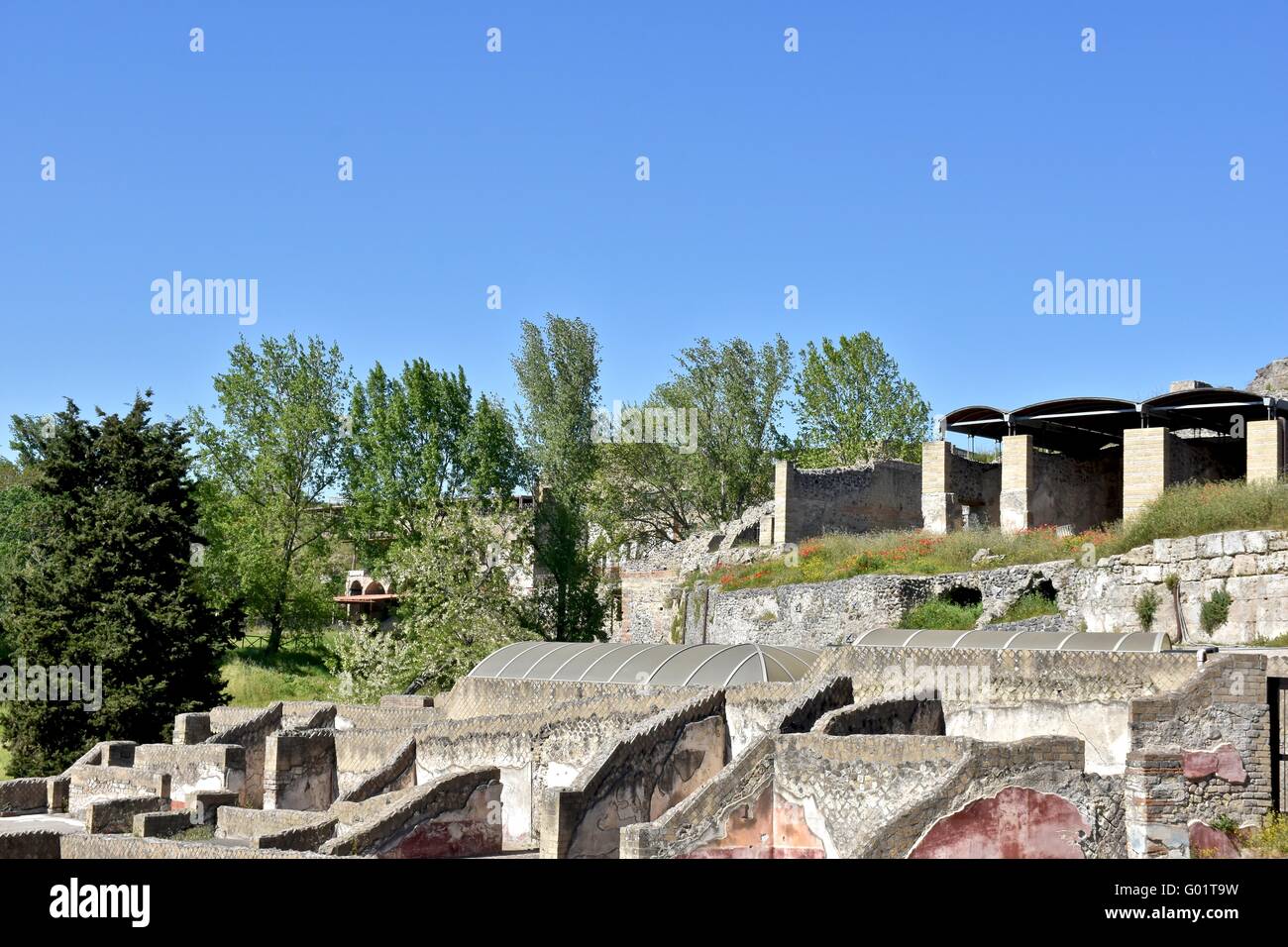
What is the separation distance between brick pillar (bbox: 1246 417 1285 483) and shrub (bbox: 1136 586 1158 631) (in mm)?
6420

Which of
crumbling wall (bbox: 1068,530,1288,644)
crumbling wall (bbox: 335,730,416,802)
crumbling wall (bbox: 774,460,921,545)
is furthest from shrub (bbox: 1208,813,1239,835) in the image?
crumbling wall (bbox: 774,460,921,545)

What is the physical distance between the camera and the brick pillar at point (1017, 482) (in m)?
35.6

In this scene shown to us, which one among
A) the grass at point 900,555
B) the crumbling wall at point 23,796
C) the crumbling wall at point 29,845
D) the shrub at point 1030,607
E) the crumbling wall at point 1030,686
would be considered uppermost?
the grass at point 900,555

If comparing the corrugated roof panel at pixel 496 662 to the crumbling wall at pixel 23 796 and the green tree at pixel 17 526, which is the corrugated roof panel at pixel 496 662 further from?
the green tree at pixel 17 526

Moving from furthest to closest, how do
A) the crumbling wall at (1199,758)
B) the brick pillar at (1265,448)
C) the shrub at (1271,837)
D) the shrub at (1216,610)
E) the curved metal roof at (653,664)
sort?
the brick pillar at (1265,448), the shrub at (1216,610), the curved metal roof at (653,664), the crumbling wall at (1199,758), the shrub at (1271,837)

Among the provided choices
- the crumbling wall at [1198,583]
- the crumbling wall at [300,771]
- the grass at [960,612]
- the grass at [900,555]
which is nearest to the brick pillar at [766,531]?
the grass at [900,555]

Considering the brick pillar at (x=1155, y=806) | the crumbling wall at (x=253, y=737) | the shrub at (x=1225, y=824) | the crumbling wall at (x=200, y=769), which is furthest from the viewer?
the crumbling wall at (x=253, y=737)

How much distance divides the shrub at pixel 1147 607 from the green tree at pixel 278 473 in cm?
3138

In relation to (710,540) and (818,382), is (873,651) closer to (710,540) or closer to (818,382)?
(710,540)

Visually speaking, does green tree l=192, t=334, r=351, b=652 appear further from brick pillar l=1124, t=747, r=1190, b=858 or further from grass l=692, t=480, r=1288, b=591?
brick pillar l=1124, t=747, r=1190, b=858

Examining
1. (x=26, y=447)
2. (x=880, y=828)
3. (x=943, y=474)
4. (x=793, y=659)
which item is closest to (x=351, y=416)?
(x=26, y=447)

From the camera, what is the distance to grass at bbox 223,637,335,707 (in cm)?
4321
